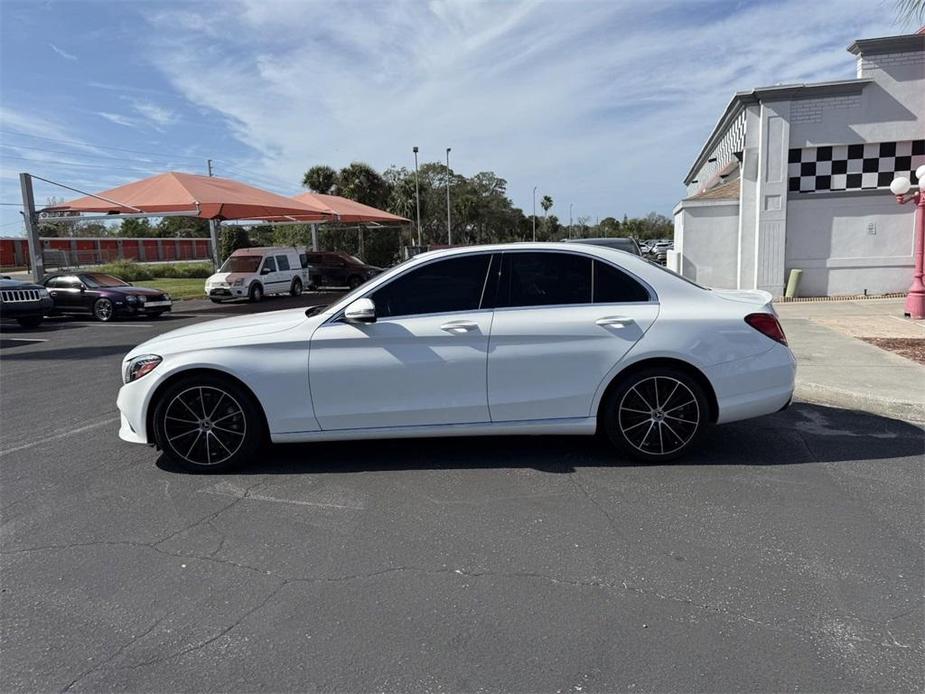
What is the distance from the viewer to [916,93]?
13.0m

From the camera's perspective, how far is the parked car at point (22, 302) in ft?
48.1

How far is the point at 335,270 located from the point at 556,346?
23.6 metres

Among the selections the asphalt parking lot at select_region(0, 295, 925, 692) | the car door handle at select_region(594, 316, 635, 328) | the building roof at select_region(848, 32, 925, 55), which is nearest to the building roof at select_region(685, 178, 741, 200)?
the building roof at select_region(848, 32, 925, 55)

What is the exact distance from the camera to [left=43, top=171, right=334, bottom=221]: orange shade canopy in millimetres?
19938

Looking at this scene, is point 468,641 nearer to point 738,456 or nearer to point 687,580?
point 687,580

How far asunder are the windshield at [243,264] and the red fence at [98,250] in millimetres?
20961

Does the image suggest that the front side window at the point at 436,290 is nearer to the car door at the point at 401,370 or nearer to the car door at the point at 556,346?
the car door at the point at 401,370

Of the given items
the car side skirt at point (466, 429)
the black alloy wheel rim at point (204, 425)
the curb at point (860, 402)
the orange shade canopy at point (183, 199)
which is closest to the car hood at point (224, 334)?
the black alloy wheel rim at point (204, 425)

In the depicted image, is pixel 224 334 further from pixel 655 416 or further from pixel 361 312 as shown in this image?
pixel 655 416

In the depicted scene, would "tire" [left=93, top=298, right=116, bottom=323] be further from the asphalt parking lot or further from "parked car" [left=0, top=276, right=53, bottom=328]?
the asphalt parking lot

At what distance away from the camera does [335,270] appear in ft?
88.8

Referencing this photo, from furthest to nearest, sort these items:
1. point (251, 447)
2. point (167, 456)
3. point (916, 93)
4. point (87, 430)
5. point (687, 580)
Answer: point (916, 93) → point (87, 430) → point (167, 456) → point (251, 447) → point (687, 580)

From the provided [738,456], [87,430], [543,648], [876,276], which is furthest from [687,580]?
[876,276]

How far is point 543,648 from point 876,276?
14409 millimetres
